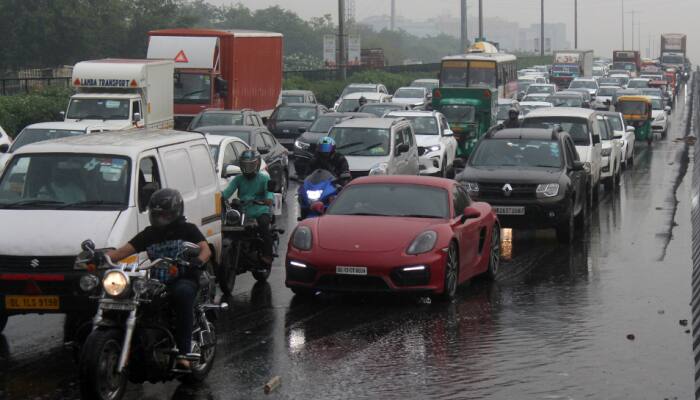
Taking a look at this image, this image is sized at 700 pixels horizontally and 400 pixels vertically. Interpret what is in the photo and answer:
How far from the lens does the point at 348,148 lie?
81.0 ft

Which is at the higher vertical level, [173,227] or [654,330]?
[173,227]

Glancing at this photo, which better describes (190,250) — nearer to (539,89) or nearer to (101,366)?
(101,366)

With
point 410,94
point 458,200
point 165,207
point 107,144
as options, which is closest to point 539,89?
point 410,94

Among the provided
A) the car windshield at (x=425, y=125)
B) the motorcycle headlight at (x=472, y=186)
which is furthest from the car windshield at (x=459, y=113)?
the motorcycle headlight at (x=472, y=186)

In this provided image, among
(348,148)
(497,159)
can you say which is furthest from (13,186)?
(348,148)

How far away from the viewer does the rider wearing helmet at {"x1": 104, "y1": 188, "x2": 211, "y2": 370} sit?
900 cm

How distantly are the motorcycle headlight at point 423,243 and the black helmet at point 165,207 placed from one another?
452 cm

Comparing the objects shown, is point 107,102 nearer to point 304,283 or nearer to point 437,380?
point 304,283

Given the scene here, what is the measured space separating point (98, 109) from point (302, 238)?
1886 centimetres

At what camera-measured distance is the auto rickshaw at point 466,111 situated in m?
37.0

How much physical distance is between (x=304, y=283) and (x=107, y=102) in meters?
19.4

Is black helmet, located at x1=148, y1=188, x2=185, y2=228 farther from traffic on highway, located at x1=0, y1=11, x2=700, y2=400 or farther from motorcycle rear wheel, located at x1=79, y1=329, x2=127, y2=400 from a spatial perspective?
motorcycle rear wheel, located at x1=79, y1=329, x2=127, y2=400

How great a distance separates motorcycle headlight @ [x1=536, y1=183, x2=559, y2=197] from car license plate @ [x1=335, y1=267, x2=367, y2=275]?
640 centimetres

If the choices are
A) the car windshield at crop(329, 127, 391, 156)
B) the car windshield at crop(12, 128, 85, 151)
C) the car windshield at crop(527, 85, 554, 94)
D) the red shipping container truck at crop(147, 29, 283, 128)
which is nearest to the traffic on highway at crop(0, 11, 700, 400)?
the car windshield at crop(329, 127, 391, 156)
